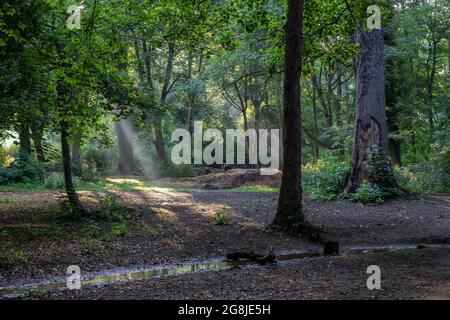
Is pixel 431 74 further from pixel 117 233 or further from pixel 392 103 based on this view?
pixel 117 233

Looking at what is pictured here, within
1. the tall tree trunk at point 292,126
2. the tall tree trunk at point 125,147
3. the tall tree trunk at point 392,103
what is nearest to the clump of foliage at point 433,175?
the tall tree trunk at point 392,103

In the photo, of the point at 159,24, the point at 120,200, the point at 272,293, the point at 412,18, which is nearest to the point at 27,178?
the point at 120,200

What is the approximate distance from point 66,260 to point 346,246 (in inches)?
220

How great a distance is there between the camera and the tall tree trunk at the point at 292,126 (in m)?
10.7

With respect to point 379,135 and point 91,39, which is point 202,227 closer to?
point 91,39

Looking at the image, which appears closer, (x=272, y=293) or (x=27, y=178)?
(x=272, y=293)

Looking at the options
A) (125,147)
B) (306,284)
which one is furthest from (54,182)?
(306,284)

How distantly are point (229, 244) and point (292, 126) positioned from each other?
289cm

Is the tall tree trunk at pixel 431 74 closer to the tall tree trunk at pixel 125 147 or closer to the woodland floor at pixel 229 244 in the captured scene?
the woodland floor at pixel 229 244

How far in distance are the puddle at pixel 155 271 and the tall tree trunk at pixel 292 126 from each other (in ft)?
4.69

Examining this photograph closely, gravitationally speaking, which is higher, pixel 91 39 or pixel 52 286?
pixel 91 39

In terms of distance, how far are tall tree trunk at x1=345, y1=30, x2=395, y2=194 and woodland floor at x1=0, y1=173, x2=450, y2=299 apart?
149 cm

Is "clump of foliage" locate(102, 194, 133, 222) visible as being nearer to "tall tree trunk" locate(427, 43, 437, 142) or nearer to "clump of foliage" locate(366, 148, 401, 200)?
"clump of foliage" locate(366, 148, 401, 200)

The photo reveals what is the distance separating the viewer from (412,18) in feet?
87.2
